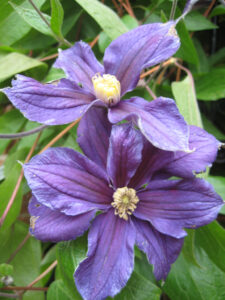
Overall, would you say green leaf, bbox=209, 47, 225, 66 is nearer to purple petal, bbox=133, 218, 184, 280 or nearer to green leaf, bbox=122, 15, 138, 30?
green leaf, bbox=122, 15, 138, 30

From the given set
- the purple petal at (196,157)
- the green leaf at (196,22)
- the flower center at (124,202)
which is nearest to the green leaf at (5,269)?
the flower center at (124,202)

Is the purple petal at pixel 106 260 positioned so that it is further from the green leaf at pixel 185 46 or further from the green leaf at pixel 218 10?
the green leaf at pixel 218 10

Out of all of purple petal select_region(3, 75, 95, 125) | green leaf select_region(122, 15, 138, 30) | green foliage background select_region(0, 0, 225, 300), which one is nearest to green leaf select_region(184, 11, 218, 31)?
green foliage background select_region(0, 0, 225, 300)

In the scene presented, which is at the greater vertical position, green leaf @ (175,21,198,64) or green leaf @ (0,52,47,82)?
green leaf @ (0,52,47,82)

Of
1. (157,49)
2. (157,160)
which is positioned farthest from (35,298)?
(157,49)

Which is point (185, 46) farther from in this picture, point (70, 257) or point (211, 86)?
point (70, 257)

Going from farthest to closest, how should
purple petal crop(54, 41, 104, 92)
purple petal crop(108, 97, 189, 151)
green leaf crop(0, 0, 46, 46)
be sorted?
green leaf crop(0, 0, 46, 46)
purple petal crop(54, 41, 104, 92)
purple petal crop(108, 97, 189, 151)
